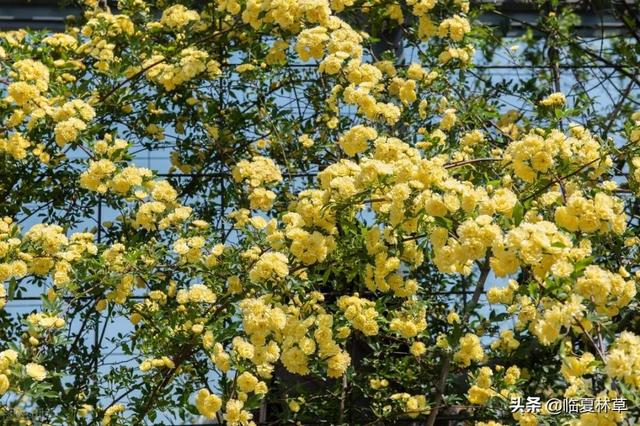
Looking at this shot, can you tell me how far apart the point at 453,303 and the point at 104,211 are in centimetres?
133

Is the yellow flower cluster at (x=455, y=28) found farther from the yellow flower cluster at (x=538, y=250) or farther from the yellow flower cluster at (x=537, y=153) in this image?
the yellow flower cluster at (x=538, y=250)

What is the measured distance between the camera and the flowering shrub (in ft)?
6.89

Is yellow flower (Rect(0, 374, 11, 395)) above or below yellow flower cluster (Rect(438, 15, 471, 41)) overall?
below

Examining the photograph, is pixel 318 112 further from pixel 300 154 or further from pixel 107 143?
pixel 107 143

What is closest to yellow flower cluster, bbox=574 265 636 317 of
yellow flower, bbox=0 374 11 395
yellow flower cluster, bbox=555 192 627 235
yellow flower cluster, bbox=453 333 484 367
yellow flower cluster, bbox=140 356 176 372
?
yellow flower cluster, bbox=555 192 627 235

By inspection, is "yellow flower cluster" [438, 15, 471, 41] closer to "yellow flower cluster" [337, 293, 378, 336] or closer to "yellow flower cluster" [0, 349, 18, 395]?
"yellow flower cluster" [337, 293, 378, 336]

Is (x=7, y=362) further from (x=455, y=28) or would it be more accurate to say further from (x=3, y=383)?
(x=455, y=28)

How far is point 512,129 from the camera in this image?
3.39 metres

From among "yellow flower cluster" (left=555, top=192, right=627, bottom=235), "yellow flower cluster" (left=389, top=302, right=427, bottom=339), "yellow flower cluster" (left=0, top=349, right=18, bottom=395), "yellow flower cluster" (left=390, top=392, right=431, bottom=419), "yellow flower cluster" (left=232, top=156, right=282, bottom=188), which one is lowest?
"yellow flower cluster" (left=390, top=392, right=431, bottom=419)

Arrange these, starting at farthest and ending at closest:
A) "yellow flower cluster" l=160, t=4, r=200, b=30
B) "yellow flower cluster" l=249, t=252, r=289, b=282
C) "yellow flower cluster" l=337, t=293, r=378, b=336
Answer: "yellow flower cluster" l=160, t=4, r=200, b=30 < "yellow flower cluster" l=337, t=293, r=378, b=336 < "yellow flower cluster" l=249, t=252, r=289, b=282

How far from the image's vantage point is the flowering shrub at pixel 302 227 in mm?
2102

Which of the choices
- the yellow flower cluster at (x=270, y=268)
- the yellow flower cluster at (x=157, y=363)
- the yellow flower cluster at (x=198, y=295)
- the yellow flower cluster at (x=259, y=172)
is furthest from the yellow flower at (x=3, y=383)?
the yellow flower cluster at (x=259, y=172)

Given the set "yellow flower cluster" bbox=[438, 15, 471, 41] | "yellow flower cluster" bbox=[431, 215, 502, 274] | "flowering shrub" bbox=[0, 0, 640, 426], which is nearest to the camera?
"yellow flower cluster" bbox=[431, 215, 502, 274]

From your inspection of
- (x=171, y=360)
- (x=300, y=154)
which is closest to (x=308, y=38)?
(x=300, y=154)
